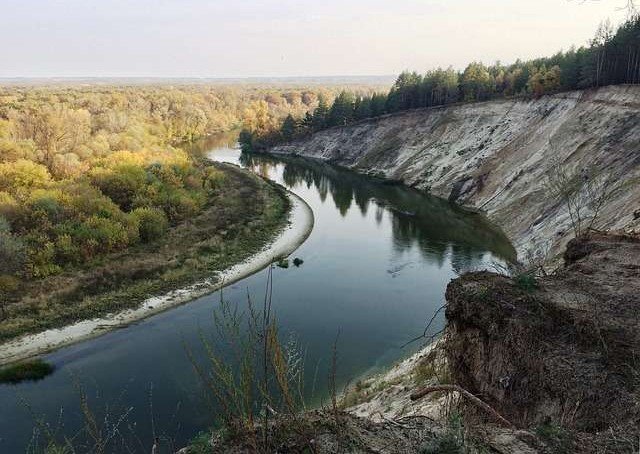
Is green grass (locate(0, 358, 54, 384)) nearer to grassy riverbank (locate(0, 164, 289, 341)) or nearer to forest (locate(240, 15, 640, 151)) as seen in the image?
grassy riverbank (locate(0, 164, 289, 341))

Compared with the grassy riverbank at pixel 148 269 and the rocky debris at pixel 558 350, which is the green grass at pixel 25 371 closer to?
the grassy riverbank at pixel 148 269

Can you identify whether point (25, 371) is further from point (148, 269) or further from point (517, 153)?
point (517, 153)

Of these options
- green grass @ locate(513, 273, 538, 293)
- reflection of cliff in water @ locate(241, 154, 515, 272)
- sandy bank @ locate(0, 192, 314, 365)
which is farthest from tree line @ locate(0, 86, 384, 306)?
green grass @ locate(513, 273, 538, 293)

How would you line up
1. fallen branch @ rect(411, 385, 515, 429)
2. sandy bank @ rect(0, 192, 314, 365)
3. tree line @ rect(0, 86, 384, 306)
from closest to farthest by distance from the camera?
fallen branch @ rect(411, 385, 515, 429) < sandy bank @ rect(0, 192, 314, 365) < tree line @ rect(0, 86, 384, 306)

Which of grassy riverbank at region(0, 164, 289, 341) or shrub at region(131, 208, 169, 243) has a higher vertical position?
shrub at region(131, 208, 169, 243)

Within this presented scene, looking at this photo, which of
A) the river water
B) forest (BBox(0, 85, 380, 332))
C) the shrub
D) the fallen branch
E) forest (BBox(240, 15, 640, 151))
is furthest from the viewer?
forest (BBox(240, 15, 640, 151))

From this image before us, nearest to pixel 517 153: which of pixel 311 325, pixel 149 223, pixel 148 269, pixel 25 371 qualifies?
pixel 311 325

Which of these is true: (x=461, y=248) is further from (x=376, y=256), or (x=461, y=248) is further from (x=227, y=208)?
(x=227, y=208)
